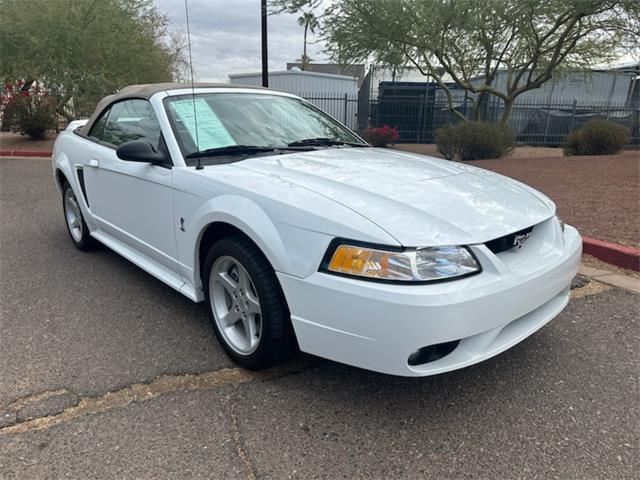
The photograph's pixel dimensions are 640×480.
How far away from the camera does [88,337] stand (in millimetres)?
3123

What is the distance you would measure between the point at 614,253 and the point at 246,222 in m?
3.65

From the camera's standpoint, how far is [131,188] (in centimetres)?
348

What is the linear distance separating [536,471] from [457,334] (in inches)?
25.1

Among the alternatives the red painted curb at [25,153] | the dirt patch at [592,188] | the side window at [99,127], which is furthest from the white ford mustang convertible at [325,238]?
the red painted curb at [25,153]

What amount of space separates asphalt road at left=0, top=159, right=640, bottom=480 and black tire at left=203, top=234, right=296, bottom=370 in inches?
6.1

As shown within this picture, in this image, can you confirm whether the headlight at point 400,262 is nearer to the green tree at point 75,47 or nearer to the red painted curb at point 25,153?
the red painted curb at point 25,153

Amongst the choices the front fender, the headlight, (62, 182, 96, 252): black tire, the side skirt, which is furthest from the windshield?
(62, 182, 96, 252): black tire

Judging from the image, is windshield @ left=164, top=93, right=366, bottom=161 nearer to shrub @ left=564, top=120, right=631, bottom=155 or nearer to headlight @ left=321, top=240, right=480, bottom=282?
headlight @ left=321, top=240, right=480, bottom=282

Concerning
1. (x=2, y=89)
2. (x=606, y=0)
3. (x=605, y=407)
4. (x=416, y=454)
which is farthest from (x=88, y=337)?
(x=2, y=89)

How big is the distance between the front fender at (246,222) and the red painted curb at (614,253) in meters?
3.55

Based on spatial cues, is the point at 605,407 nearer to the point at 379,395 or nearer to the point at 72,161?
the point at 379,395

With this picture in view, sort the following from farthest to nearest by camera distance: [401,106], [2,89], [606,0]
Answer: [401,106] < [2,89] < [606,0]

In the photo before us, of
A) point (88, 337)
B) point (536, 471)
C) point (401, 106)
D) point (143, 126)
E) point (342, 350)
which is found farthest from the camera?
point (401, 106)

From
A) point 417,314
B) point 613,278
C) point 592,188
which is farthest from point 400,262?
point 592,188
